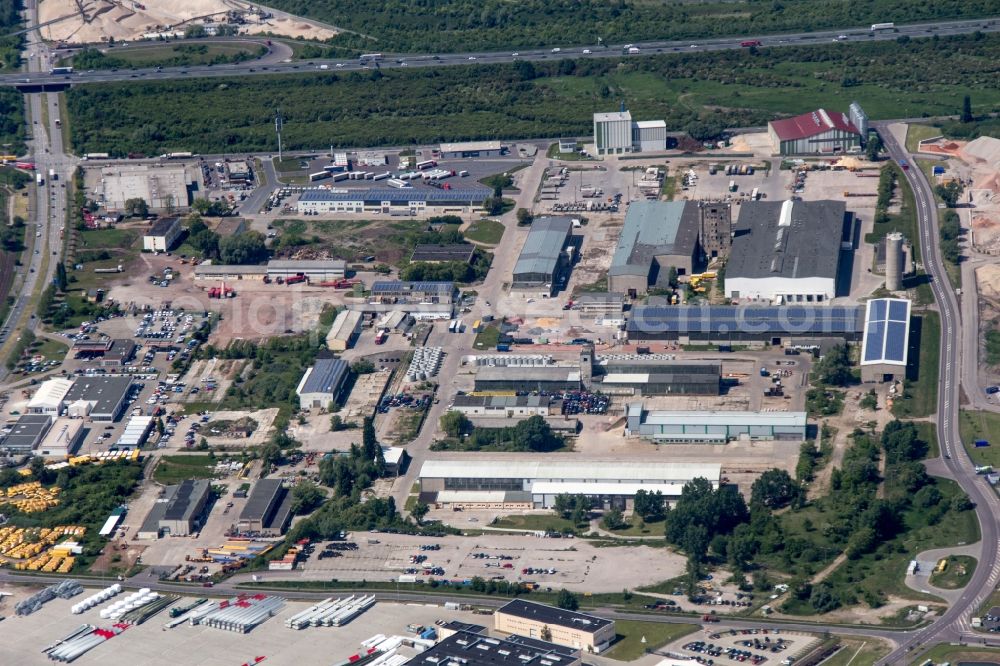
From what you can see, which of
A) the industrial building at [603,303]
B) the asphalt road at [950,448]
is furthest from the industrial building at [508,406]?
the asphalt road at [950,448]

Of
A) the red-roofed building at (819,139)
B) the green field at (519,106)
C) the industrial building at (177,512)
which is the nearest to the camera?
the industrial building at (177,512)

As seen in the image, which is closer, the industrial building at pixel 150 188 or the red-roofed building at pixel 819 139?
the industrial building at pixel 150 188

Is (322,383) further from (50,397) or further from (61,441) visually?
(50,397)

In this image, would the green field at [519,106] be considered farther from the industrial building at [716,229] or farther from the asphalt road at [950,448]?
the industrial building at [716,229]

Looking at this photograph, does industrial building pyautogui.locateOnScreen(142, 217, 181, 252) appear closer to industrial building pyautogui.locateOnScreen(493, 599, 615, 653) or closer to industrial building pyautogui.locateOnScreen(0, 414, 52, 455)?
industrial building pyautogui.locateOnScreen(0, 414, 52, 455)

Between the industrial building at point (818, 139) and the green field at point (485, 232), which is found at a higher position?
the industrial building at point (818, 139)

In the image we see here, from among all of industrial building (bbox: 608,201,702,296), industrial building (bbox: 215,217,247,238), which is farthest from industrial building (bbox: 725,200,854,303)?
industrial building (bbox: 215,217,247,238)
